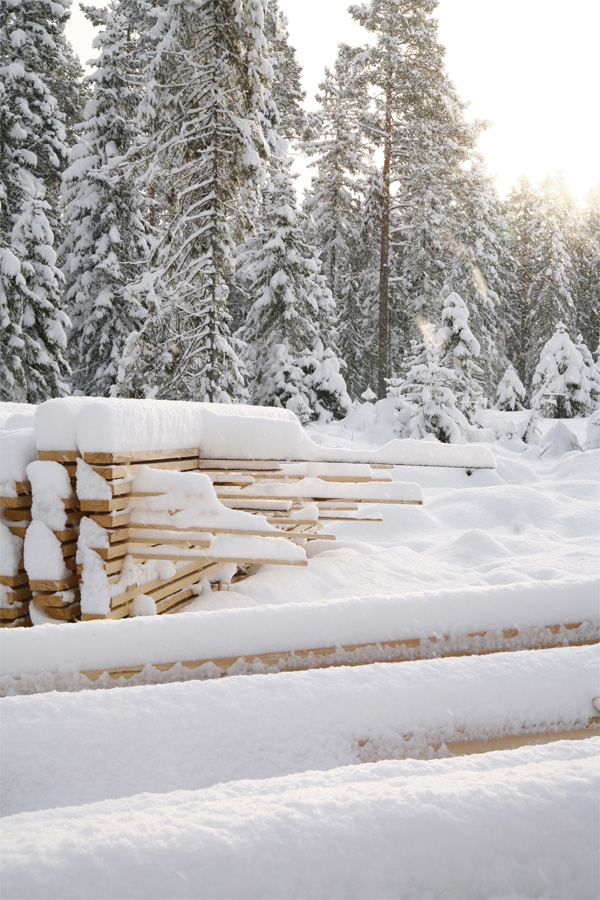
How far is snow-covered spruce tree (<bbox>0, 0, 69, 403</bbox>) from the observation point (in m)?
14.4

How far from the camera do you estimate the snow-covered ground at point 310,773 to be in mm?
1000

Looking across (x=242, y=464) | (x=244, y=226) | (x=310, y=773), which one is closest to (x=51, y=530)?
(x=242, y=464)

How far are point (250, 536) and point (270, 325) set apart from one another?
1458cm

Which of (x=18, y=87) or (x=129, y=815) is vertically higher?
(x=18, y=87)

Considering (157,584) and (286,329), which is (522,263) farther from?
(157,584)

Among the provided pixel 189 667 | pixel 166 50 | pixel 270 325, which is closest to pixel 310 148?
pixel 270 325

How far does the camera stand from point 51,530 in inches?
142

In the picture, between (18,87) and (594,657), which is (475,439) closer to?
(594,657)

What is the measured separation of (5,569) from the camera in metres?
3.66

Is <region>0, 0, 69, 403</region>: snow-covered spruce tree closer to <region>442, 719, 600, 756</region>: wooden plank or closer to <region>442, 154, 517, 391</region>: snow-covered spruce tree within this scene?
<region>442, 719, 600, 756</region>: wooden plank

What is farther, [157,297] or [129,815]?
[157,297]

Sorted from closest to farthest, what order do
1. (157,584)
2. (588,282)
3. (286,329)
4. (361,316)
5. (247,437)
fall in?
(157,584)
(247,437)
(286,329)
(361,316)
(588,282)

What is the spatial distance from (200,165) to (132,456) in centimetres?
953

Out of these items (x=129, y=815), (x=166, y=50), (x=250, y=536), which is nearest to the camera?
(x=129, y=815)
